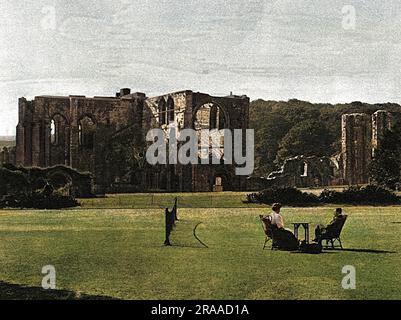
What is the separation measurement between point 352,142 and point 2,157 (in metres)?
8.62

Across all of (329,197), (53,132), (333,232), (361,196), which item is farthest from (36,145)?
(361,196)

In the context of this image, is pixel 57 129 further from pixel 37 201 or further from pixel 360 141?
pixel 360 141

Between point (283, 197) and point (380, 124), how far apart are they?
3261mm

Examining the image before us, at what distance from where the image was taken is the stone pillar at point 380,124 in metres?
15.8

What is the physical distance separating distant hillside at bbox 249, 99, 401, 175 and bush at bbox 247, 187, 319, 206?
1.22 meters

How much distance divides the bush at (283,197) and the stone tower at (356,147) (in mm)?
1488

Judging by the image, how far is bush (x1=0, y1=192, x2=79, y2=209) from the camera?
575 inches

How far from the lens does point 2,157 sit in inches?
616

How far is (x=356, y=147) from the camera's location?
16.5 metres

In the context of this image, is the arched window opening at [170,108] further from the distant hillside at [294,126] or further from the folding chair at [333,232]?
the folding chair at [333,232]

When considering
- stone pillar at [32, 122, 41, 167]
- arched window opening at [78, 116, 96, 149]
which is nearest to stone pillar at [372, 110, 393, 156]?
arched window opening at [78, 116, 96, 149]

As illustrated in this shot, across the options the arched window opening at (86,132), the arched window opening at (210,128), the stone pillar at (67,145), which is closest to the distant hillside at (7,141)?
the stone pillar at (67,145)

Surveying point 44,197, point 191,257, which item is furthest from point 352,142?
point 44,197
